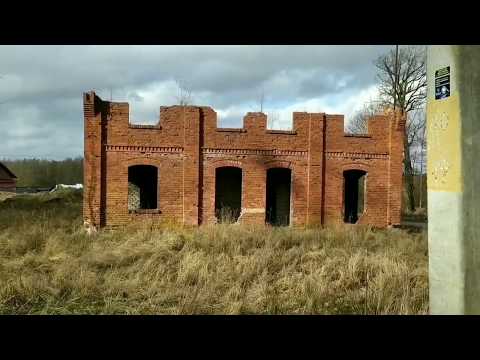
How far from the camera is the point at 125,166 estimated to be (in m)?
14.2

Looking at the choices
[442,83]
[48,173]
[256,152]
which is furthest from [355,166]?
[48,173]

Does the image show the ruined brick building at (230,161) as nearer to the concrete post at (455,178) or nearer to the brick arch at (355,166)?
the brick arch at (355,166)

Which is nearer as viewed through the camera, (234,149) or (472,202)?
(472,202)

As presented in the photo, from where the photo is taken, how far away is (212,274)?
7324mm

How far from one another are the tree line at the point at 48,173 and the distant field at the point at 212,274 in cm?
5731

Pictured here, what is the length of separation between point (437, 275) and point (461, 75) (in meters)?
1.52

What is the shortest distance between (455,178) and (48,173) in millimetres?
71492

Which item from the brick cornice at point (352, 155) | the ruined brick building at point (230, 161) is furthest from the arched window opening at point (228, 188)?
the brick cornice at point (352, 155)

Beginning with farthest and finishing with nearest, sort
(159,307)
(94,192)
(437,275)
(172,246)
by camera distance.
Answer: (94,192) < (172,246) < (159,307) < (437,275)
